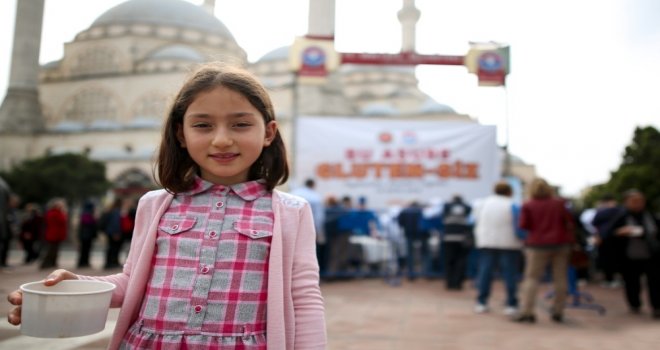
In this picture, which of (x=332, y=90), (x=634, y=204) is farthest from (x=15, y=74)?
(x=634, y=204)

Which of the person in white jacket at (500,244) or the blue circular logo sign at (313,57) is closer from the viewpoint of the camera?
the person in white jacket at (500,244)

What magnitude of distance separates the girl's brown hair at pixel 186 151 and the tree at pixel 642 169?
24.6 m

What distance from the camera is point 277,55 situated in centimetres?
3797

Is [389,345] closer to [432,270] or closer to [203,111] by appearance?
[203,111]

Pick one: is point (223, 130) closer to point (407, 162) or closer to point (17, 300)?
point (17, 300)

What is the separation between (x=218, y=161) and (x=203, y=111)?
4.8 inches

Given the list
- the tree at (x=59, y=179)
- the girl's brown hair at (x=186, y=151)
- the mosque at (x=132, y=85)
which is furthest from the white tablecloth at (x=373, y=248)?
the mosque at (x=132, y=85)

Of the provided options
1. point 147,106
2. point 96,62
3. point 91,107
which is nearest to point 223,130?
point 147,106

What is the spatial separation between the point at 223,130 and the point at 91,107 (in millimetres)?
40413

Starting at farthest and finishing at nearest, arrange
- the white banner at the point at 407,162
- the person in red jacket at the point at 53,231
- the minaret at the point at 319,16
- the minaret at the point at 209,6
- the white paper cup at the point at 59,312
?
the minaret at the point at 209,6 → the minaret at the point at 319,16 → the white banner at the point at 407,162 → the person in red jacket at the point at 53,231 → the white paper cup at the point at 59,312

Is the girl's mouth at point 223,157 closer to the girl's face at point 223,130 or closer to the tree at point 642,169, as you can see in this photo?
the girl's face at point 223,130

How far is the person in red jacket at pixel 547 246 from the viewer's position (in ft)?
15.5

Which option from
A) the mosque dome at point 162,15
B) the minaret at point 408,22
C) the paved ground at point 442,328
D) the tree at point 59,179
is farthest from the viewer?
the mosque dome at point 162,15

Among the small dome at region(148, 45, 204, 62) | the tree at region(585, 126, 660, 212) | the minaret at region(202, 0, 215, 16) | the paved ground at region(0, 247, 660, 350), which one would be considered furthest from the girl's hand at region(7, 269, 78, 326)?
the minaret at region(202, 0, 215, 16)
